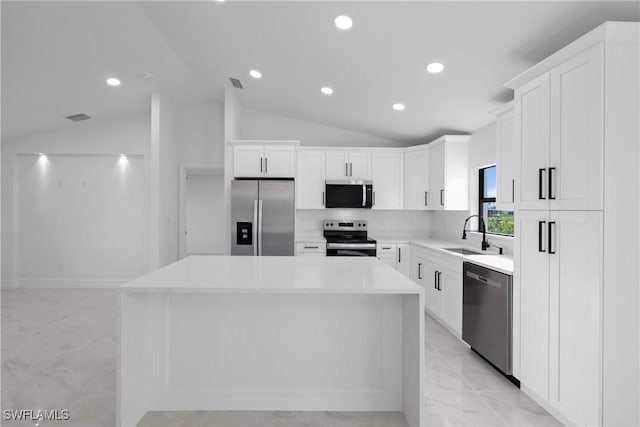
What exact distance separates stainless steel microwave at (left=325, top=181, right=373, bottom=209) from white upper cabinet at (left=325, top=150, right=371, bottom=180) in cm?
14

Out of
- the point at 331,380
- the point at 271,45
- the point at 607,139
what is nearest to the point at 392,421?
the point at 331,380

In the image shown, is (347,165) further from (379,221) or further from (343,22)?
(343,22)

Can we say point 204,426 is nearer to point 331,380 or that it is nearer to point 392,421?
point 331,380

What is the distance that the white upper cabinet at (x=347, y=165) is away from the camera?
16.9 feet

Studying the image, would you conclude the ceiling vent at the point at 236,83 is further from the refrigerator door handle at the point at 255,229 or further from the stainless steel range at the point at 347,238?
the stainless steel range at the point at 347,238

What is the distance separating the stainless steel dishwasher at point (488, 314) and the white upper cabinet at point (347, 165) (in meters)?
2.31

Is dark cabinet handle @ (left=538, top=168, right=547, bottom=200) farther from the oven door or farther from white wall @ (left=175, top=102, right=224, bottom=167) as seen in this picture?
white wall @ (left=175, top=102, right=224, bottom=167)

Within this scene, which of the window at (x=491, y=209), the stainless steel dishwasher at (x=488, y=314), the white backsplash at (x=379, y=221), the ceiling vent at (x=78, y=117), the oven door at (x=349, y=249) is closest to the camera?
the stainless steel dishwasher at (x=488, y=314)

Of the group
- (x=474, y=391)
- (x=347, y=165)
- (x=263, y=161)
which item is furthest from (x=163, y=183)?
(x=474, y=391)

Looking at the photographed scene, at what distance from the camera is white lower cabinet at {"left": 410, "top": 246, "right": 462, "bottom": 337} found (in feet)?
11.4

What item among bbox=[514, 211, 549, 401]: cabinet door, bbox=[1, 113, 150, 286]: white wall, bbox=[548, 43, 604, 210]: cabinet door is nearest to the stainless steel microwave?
bbox=[514, 211, 549, 401]: cabinet door

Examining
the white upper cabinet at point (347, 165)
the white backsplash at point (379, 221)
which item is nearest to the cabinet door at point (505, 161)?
the white upper cabinet at point (347, 165)

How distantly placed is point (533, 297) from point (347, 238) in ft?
9.90

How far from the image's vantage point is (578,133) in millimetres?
1960
